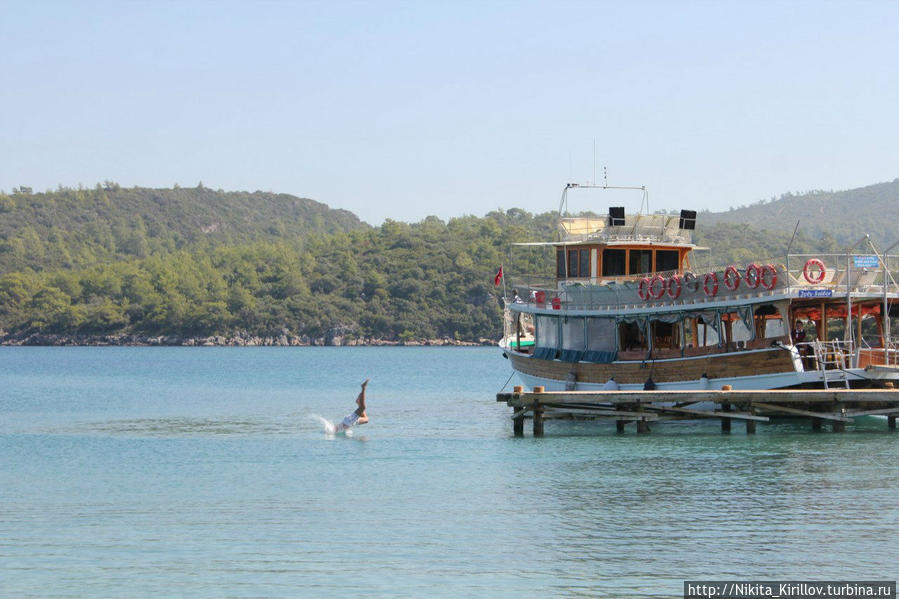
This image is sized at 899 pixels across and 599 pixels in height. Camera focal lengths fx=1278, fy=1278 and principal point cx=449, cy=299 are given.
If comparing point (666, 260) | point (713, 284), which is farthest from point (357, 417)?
point (666, 260)

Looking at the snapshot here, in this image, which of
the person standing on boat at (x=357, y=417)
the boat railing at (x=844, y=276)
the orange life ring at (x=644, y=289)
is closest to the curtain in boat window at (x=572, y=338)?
the orange life ring at (x=644, y=289)

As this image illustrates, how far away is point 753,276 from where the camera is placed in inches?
1480

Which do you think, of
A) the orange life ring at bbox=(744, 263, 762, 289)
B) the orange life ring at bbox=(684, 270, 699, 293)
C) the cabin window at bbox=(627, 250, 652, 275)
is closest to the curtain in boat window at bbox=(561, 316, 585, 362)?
the cabin window at bbox=(627, 250, 652, 275)

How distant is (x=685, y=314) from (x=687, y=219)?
634 cm

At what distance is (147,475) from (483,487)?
8920 millimetres

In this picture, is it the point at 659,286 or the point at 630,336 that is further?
the point at 630,336

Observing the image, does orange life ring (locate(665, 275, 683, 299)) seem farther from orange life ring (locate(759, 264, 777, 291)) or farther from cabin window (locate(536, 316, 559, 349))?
cabin window (locate(536, 316, 559, 349))

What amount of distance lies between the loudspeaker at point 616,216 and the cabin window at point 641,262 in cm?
116

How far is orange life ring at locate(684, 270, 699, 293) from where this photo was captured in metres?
39.7

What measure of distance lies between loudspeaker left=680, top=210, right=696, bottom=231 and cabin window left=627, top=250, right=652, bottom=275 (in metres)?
1.84

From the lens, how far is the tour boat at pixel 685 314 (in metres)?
36.8

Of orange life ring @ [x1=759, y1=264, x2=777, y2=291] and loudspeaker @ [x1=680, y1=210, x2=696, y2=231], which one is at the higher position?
loudspeaker @ [x1=680, y1=210, x2=696, y2=231]

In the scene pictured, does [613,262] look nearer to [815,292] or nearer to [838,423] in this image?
[815,292]

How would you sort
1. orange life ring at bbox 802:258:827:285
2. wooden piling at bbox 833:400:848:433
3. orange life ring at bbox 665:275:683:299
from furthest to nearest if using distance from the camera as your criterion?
1. orange life ring at bbox 665:275:683:299
2. orange life ring at bbox 802:258:827:285
3. wooden piling at bbox 833:400:848:433
